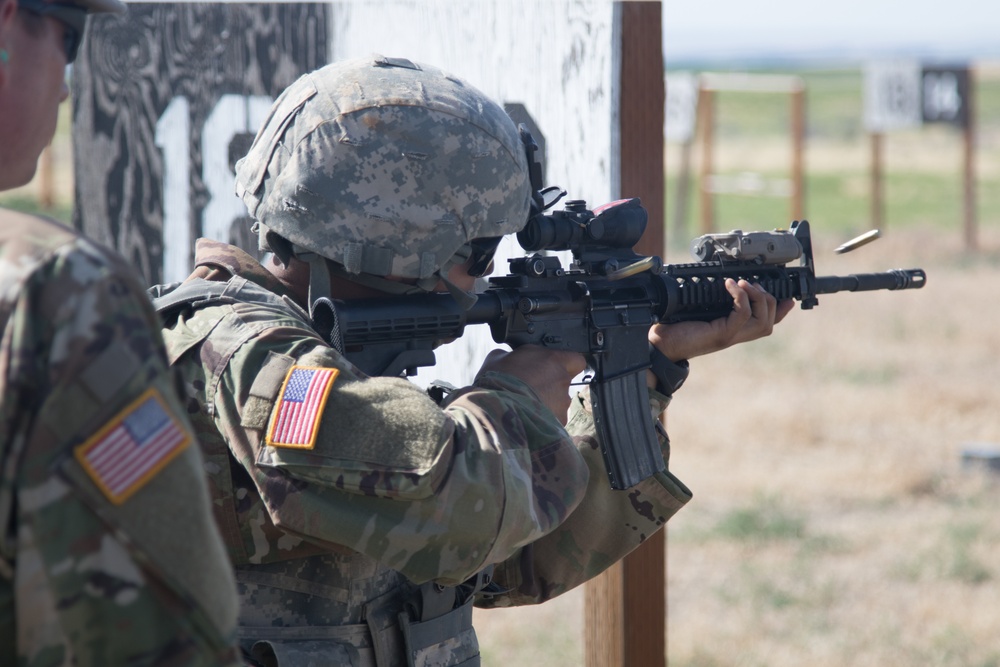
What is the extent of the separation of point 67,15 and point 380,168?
0.85m

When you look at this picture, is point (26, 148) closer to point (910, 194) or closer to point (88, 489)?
point (88, 489)

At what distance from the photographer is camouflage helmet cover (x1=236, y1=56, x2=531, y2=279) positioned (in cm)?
219

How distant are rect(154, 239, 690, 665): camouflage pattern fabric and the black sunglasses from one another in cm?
64

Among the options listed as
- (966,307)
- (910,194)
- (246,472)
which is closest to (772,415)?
(966,307)

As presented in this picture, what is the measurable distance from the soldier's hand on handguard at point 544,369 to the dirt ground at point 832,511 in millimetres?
2514

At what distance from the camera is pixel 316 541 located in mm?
1967

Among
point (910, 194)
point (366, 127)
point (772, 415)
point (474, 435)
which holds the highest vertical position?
point (910, 194)

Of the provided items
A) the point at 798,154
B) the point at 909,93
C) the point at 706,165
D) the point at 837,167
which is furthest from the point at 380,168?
the point at 837,167

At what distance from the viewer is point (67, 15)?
1395 mm

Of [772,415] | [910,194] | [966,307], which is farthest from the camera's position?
[910,194]

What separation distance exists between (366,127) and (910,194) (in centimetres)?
2600

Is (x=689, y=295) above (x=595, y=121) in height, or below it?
below

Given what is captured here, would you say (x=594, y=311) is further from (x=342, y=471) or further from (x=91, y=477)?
(x=91, y=477)

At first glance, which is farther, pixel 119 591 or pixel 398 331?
pixel 398 331
